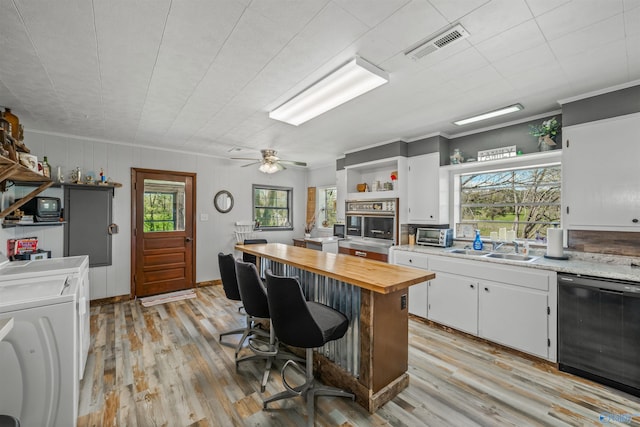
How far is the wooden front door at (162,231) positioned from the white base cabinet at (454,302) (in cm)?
419

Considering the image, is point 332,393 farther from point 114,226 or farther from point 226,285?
point 114,226

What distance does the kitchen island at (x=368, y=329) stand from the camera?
195 centimetres

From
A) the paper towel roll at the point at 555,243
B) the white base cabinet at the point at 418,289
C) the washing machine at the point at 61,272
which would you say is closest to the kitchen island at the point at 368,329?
the white base cabinet at the point at 418,289

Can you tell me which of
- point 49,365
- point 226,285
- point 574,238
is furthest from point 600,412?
point 49,365

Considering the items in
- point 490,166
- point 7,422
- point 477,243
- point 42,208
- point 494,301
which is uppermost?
point 490,166

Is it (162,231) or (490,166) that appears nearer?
(490,166)

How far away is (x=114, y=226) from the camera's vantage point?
14.6 feet

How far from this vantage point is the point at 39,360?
166 centimetres

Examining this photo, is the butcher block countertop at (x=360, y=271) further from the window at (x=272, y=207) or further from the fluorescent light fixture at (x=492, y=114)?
the window at (x=272, y=207)

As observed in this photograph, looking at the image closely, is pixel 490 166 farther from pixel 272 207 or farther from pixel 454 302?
pixel 272 207

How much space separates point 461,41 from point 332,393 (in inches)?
104

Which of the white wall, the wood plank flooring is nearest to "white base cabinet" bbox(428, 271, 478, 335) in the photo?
the wood plank flooring

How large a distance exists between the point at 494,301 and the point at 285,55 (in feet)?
10.1

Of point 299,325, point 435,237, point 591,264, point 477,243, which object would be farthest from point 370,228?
point 299,325
